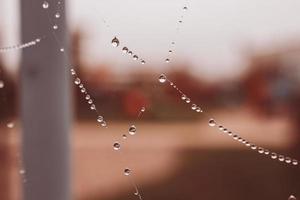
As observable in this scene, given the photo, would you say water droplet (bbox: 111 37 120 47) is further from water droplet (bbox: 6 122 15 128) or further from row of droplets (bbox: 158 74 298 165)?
water droplet (bbox: 6 122 15 128)

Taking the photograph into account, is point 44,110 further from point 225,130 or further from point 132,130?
point 225,130

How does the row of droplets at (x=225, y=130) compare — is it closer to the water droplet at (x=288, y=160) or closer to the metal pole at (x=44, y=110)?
the water droplet at (x=288, y=160)

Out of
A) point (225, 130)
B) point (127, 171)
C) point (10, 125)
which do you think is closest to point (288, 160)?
point (225, 130)

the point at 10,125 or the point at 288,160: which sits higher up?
the point at 10,125

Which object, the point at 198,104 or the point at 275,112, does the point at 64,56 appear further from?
the point at 275,112

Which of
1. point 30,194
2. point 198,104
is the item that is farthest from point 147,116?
point 30,194

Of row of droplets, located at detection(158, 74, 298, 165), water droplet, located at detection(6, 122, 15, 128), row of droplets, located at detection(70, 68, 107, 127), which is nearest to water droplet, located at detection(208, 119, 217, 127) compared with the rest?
row of droplets, located at detection(158, 74, 298, 165)

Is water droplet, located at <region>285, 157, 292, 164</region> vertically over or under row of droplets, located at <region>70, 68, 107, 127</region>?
under

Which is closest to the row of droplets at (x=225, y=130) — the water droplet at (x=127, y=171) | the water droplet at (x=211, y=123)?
the water droplet at (x=211, y=123)
